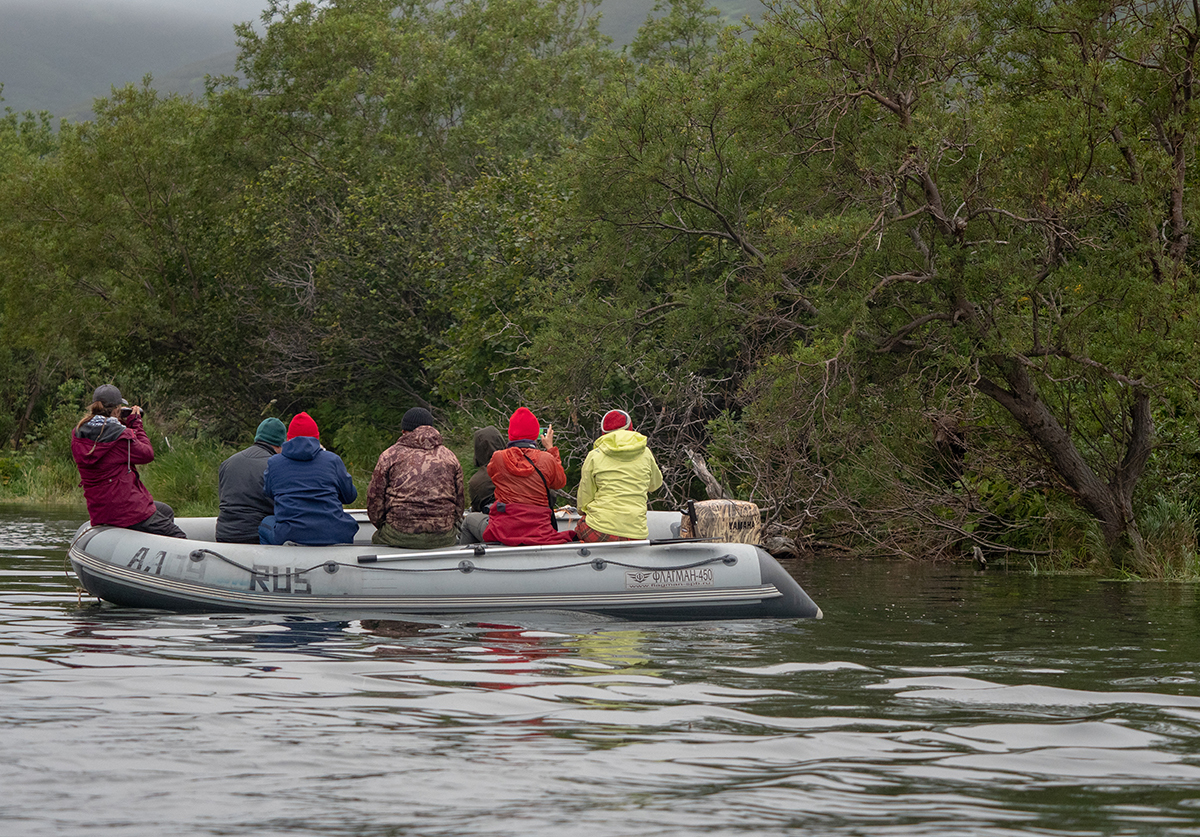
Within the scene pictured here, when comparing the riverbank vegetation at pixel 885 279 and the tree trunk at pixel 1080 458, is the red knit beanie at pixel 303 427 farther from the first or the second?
the tree trunk at pixel 1080 458

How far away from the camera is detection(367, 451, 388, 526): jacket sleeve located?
10.5 m

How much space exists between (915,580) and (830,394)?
83.5 inches

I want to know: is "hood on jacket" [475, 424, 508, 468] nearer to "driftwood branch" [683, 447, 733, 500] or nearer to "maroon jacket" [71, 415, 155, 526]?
"maroon jacket" [71, 415, 155, 526]

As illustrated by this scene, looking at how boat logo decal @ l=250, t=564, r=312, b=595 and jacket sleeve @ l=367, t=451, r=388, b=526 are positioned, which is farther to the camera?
jacket sleeve @ l=367, t=451, r=388, b=526

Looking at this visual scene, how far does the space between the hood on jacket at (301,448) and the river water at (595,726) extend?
1193mm

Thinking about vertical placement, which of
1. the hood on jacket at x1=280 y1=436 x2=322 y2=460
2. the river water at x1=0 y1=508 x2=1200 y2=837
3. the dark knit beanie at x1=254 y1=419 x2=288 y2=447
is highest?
the dark knit beanie at x1=254 y1=419 x2=288 y2=447

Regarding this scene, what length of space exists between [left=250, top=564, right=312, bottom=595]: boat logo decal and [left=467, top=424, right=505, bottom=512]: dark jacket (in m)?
1.81

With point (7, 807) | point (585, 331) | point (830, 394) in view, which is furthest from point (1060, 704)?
point (585, 331)

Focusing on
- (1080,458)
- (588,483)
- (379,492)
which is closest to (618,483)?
(588,483)

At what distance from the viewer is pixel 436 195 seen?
27.9 metres

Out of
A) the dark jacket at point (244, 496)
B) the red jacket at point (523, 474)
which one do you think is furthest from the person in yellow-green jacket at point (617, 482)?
the dark jacket at point (244, 496)

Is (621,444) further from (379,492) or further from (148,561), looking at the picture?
(148,561)

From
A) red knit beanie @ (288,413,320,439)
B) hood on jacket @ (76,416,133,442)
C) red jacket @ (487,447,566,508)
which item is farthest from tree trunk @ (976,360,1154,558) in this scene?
hood on jacket @ (76,416,133,442)

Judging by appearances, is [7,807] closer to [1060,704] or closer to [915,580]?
[1060,704]
